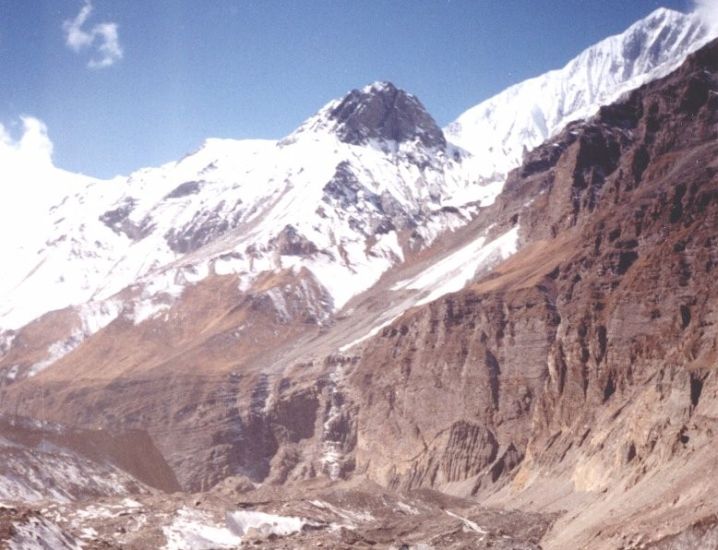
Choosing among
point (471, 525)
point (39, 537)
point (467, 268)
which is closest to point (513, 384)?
point (471, 525)

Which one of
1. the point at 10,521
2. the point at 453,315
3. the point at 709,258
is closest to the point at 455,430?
the point at 453,315

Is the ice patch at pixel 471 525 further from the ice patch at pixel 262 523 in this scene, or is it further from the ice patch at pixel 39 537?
the ice patch at pixel 39 537

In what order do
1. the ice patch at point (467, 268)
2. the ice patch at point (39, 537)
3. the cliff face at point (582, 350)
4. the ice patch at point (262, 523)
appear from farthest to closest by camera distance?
1. the ice patch at point (467, 268)
2. the cliff face at point (582, 350)
3. the ice patch at point (262, 523)
4. the ice patch at point (39, 537)

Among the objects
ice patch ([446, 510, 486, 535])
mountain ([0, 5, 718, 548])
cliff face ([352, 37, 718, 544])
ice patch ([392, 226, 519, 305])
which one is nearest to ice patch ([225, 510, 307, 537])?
mountain ([0, 5, 718, 548])

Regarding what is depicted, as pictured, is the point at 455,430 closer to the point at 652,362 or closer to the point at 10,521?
the point at 652,362

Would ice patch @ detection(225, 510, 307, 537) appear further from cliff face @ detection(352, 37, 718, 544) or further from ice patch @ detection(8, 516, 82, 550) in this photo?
cliff face @ detection(352, 37, 718, 544)

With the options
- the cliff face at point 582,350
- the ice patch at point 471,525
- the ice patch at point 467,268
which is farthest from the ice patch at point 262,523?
the ice patch at point 467,268

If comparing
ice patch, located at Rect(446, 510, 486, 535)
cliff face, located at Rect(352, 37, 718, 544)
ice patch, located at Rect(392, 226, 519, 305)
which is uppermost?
ice patch, located at Rect(392, 226, 519, 305)

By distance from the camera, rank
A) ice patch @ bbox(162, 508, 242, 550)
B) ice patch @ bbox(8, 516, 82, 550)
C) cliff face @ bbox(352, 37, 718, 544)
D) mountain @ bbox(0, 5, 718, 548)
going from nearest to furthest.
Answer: ice patch @ bbox(8, 516, 82, 550), ice patch @ bbox(162, 508, 242, 550), mountain @ bbox(0, 5, 718, 548), cliff face @ bbox(352, 37, 718, 544)

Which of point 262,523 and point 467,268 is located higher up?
point 467,268

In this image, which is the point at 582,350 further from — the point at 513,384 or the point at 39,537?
the point at 39,537
